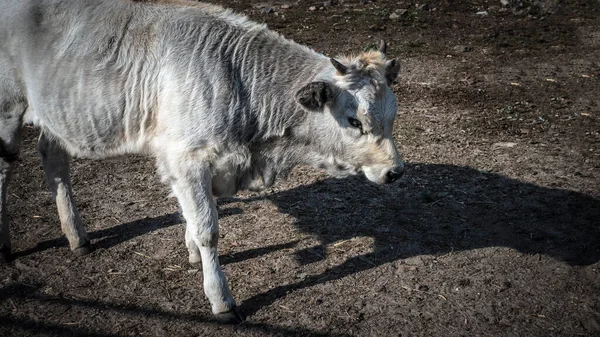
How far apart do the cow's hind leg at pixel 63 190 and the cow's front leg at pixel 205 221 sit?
151 centimetres

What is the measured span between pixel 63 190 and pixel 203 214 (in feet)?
6.03

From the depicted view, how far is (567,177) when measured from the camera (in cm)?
700

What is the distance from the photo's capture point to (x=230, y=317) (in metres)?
4.98

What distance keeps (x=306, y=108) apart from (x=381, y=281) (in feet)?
5.53

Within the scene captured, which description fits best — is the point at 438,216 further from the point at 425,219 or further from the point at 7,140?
the point at 7,140

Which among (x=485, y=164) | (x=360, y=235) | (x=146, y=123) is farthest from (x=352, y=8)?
(x=146, y=123)

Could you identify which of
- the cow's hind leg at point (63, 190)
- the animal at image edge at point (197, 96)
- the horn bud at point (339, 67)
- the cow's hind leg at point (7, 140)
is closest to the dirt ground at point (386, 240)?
the cow's hind leg at point (63, 190)

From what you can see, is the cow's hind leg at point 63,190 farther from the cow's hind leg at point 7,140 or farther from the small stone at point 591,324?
the small stone at point 591,324

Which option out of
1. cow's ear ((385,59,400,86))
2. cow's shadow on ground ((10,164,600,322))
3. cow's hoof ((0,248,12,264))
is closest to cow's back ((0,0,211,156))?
cow's hoof ((0,248,12,264))

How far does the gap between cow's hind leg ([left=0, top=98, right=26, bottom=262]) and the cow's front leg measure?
1700 millimetres

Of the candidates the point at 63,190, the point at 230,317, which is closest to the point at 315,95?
the point at 230,317

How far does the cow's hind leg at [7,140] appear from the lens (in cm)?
552

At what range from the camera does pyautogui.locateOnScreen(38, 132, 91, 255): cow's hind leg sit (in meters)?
5.94

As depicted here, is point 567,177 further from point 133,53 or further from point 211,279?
point 133,53
